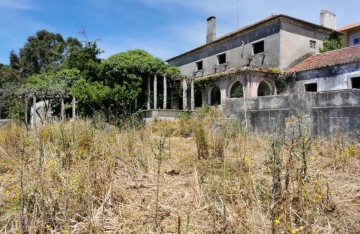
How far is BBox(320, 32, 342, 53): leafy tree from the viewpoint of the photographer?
62.1 ft

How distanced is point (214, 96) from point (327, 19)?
366 inches

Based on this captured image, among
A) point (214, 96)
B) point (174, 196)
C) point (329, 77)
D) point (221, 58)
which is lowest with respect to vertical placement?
point (174, 196)

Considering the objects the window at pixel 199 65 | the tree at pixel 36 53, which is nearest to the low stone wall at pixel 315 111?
the window at pixel 199 65

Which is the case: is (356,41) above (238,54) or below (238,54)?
above

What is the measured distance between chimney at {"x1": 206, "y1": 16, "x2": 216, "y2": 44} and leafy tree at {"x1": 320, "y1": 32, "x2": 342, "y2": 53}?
26.7ft

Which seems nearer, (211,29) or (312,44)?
(312,44)

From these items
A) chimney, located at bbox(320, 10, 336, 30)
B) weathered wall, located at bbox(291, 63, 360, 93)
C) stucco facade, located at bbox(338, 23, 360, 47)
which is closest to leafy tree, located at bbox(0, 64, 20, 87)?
weathered wall, located at bbox(291, 63, 360, 93)

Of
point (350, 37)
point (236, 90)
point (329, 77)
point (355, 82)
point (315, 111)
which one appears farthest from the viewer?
point (350, 37)

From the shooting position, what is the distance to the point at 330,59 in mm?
15906

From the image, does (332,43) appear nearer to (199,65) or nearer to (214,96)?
(214,96)

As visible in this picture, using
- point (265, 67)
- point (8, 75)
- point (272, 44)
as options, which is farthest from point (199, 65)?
point (8, 75)

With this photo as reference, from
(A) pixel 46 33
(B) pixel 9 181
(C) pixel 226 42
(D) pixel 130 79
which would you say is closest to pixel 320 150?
(B) pixel 9 181

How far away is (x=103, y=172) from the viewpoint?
3.73 m

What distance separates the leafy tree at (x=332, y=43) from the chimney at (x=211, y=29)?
815 cm
